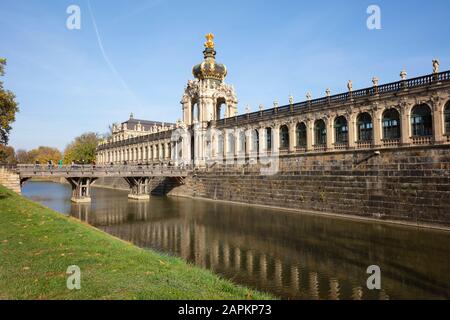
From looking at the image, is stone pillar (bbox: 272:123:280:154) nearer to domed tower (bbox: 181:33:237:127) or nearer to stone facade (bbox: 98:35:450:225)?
stone facade (bbox: 98:35:450:225)

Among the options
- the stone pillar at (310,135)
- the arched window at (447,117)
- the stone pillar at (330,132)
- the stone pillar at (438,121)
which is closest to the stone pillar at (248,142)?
the stone pillar at (310,135)

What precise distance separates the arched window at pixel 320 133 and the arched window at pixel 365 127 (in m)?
3.76

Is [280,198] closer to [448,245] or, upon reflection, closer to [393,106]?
[393,106]

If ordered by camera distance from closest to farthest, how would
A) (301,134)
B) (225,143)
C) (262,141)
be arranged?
(301,134) < (262,141) < (225,143)

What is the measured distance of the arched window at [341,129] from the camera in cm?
3122

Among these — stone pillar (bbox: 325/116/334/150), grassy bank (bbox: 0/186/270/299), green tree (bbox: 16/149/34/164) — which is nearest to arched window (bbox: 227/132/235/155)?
→ stone pillar (bbox: 325/116/334/150)

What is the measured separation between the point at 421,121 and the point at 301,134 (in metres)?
12.5

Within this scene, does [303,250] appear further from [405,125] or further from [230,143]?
[230,143]

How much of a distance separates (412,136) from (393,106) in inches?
117

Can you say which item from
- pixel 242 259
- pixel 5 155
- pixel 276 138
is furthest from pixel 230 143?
pixel 5 155

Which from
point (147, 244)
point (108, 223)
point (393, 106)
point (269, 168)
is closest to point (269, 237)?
point (147, 244)

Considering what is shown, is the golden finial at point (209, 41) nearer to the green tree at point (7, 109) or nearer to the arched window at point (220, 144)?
the arched window at point (220, 144)

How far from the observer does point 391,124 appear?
27.5m
